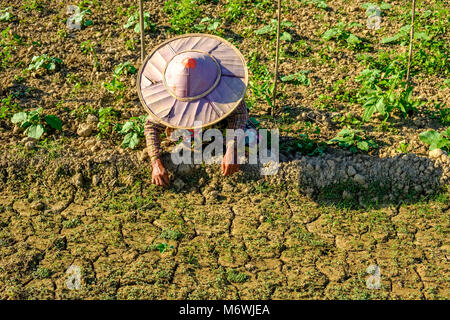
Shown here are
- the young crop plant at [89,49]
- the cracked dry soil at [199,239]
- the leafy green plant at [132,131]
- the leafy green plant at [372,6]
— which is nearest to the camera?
the cracked dry soil at [199,239]

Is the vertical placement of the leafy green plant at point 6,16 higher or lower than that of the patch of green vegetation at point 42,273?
higher

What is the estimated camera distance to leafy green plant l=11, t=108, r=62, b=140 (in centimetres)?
563

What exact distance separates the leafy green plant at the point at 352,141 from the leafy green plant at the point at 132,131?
1.72 meters

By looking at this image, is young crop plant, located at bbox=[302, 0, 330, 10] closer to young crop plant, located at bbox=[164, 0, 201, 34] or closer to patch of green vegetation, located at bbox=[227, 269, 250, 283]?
young crop plant, located at bbox=[164, 0, 201, 34]

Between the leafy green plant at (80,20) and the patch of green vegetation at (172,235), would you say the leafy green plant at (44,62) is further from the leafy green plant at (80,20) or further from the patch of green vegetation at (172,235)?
the patch of green vegetation at (172,235)

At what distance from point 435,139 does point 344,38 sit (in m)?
2.00

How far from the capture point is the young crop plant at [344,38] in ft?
22.2

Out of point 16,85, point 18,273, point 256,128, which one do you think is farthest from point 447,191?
point 16,85

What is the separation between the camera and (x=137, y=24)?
7.00m

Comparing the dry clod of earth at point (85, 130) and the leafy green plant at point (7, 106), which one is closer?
the dry clod of earth at point (85, 130)

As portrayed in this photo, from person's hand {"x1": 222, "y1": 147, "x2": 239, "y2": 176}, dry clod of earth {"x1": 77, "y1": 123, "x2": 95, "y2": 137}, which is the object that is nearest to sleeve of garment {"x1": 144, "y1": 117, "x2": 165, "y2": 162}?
person's hand {"x1": 222, "y1": 147, "x2": 239, "y2": 176}

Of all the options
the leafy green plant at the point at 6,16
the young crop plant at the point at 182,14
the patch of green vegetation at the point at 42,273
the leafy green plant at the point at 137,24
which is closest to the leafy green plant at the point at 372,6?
the young crop plant at the point at 182,14

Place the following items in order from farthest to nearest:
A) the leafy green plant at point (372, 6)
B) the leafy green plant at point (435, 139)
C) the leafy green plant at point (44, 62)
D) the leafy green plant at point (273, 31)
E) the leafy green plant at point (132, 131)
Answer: the leafy green plant at point (372, 6)
the leafy green plant at point (273, 31)
the leafy green plant at point (44, 62)
the leafy green plant at point (132, 131)
the leafy green plant at point (435, 139)

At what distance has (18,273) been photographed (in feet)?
14.7
